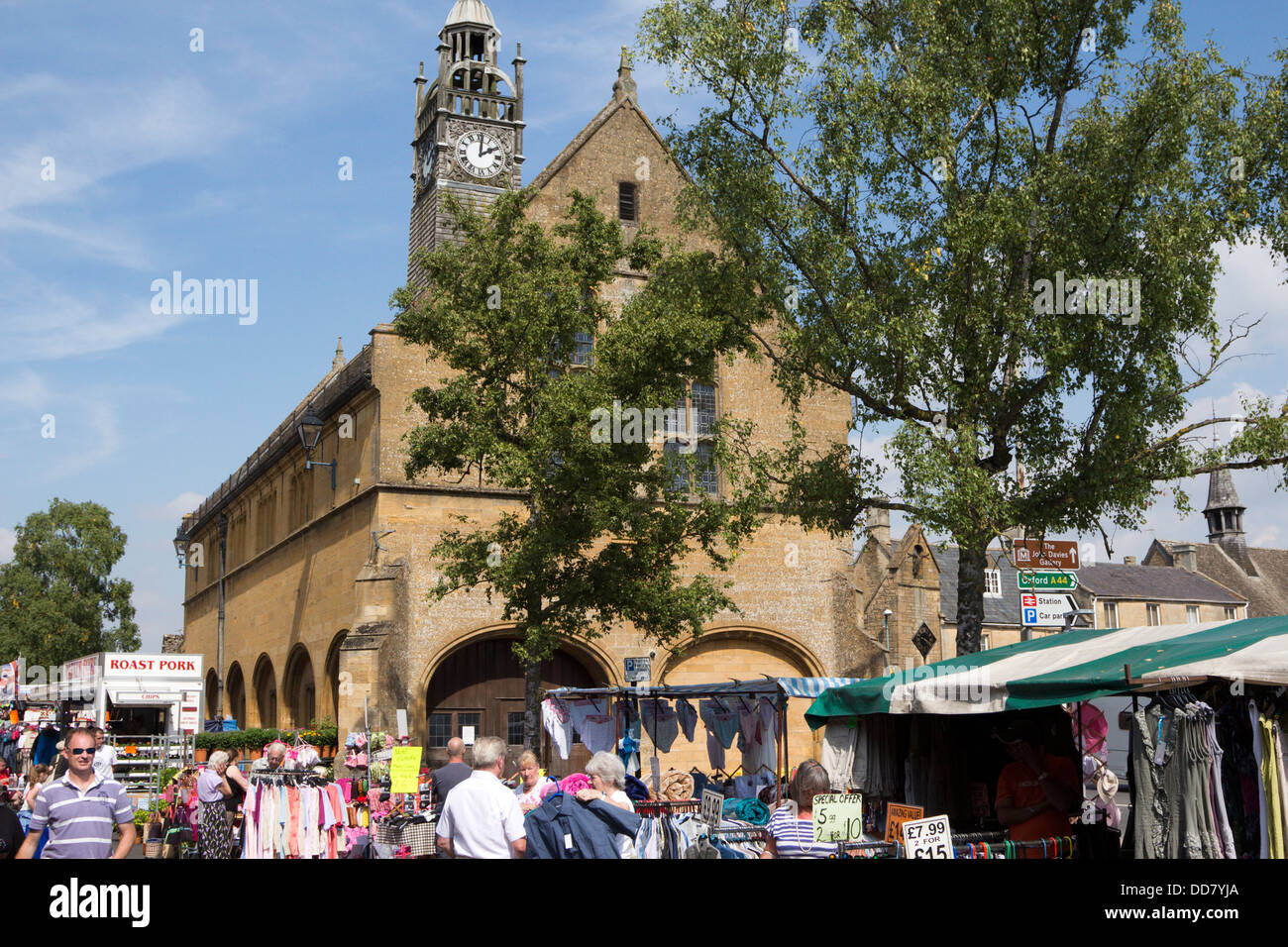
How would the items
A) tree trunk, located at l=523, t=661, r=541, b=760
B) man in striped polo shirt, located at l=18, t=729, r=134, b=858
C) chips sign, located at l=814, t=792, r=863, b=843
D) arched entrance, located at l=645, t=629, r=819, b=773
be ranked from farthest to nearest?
arched entrance, located at l=645, t=629, r=819, b=773 → tree trunk, located at l=523, t=661, r=541, b=760 → chips sign, located at l=814, t=792, r=863, b=843 → man in striped polo shirt, located at l=18, t=729, r=134, b=858

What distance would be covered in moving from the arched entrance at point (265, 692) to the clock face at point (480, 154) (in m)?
17.0

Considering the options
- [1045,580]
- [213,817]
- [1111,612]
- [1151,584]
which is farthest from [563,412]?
[1151,584]

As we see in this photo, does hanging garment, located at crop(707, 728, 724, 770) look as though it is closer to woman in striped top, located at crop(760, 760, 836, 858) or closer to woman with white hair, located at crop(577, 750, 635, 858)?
woman in striped top, located at crop(760, 760, 836, 858)

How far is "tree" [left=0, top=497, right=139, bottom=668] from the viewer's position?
6294cm

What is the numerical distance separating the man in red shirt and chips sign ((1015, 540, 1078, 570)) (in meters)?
4.23

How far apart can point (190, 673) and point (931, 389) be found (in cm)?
2048

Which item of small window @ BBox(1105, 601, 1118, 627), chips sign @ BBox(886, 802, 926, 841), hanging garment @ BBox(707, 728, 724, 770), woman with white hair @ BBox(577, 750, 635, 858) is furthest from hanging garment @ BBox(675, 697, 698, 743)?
small window @ BBox(1105, 601, 1118, 627)

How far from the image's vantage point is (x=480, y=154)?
33969 millimetres

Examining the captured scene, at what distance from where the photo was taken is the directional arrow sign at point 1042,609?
48.0 ft

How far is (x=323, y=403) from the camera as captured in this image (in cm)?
3316

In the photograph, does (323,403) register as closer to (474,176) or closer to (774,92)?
(474,176)

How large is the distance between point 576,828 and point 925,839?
4110mm
